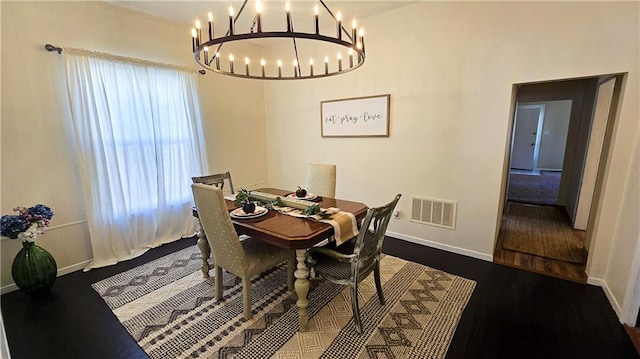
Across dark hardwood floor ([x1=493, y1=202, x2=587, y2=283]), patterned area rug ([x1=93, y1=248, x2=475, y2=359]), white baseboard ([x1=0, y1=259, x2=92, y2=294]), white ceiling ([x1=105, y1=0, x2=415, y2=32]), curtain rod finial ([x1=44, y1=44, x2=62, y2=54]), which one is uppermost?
white ceiling ([x1=105, y1=0, x2=415, y2=32])

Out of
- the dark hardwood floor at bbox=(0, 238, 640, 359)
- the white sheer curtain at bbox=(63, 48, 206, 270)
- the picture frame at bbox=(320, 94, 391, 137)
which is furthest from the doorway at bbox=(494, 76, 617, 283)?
the white sheer curtain at bbox=(63, 48, 206, 270)

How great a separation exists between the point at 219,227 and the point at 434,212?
8.11ft

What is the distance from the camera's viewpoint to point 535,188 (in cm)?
628

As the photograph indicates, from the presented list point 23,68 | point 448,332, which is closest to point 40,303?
point 23,68

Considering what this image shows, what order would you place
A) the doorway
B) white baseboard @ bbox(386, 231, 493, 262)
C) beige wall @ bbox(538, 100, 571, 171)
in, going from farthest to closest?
1. beige wall @ bbox(538, 100, 571, 171)
2. white baseboard @ bbox(386, 231, 493, 262)
3. the doorway

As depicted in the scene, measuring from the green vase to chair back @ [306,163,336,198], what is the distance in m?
2.54

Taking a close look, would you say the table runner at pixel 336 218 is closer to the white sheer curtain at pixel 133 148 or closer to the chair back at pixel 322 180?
the chair back at pixel 322 180

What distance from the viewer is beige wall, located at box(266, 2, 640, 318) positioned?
2.23m

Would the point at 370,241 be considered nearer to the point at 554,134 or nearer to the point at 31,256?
the point at 31,256

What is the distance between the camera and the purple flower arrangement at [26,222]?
7.30 ft

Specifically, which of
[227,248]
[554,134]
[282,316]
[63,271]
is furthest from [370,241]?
[554,134]

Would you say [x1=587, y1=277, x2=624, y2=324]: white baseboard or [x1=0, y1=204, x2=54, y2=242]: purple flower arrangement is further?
[x1=0, y1=204, x2=54, y2=242]: purple flower arrangement

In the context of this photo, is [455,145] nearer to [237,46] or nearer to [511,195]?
[237,46]

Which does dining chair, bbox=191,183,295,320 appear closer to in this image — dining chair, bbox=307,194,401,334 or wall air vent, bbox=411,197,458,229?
dining chair, bbox=307,194,401,334
